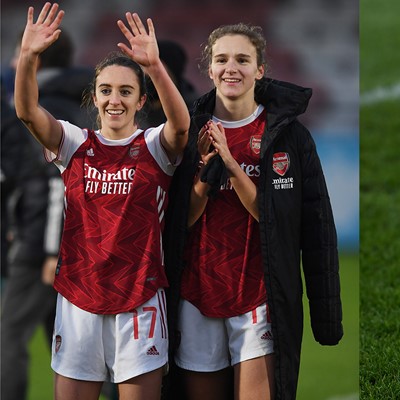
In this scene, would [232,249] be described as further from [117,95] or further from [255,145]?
[117,95]

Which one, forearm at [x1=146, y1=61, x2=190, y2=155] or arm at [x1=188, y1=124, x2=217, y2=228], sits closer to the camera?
forearm at [x1=146, y1=61, x2=190, y2=155]

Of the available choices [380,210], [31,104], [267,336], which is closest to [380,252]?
[380,210]

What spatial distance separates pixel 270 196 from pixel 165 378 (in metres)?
0.79

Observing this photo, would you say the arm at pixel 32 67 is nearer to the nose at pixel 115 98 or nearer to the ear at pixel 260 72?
the nose at pixel 115 98

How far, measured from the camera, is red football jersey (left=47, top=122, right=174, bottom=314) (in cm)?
286

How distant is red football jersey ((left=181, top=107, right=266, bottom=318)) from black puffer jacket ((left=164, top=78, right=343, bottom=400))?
0.06m

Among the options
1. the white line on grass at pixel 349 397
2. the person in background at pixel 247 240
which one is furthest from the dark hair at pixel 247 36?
the white line on grass at pixel 349 397

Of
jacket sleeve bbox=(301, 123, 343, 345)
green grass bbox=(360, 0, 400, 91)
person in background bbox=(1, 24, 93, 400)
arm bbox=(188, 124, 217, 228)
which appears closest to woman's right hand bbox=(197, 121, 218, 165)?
arm bbox=(188, 124, 217, 228)

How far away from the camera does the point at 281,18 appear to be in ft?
12.9

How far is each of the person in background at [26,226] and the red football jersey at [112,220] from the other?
51.0 inches

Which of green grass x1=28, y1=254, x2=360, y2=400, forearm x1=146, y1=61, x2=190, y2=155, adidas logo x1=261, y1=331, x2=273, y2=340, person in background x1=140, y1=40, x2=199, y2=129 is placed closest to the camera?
forearm x1=146, y1=61, x2=190, y2=155

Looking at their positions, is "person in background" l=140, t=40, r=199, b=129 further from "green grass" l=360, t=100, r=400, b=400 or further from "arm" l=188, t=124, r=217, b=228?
"green grass" l=360, t=100, r=400, b=400

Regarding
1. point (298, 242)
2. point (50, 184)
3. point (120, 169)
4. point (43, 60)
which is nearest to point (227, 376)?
point (298, 242)

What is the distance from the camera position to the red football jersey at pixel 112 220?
9.39 feet
